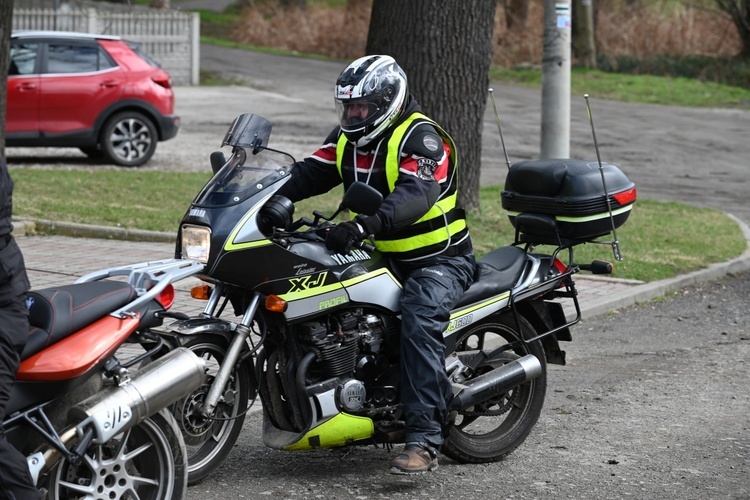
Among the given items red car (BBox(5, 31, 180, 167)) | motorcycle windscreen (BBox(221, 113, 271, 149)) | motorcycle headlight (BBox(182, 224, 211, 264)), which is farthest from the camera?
red car (BBox(5, 31, 180, 167))

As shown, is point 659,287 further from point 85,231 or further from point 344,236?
point 344,236

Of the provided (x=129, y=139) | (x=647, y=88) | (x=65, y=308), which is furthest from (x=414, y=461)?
(x=647, y=88)

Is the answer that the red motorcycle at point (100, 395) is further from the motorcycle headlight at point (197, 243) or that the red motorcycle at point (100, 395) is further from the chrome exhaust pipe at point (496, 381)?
the chrome exhaust pipe at point (496, 381)

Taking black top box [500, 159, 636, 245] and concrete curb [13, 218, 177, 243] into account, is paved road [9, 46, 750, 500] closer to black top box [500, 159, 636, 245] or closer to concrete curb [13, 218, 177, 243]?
black top box [500, 159, 636, 245]

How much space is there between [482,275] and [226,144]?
137 centimetres

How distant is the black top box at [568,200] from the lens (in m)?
5.84

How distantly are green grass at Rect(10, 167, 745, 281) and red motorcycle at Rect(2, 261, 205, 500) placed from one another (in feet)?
21.5

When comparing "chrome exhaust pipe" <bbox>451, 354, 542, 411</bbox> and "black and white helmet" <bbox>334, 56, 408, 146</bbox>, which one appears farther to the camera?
"chrome exhaust pipe" <bbox>451, 354, 542, 411</bbox>

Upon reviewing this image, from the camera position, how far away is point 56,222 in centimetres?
1152

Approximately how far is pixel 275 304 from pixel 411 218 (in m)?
0.69

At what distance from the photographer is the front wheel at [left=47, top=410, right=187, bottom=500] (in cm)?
426

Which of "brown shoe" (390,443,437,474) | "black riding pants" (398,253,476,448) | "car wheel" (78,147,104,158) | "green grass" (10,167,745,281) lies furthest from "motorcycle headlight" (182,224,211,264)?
"car wheel" (78,147,104,158)

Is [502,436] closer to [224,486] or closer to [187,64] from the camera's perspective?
[224,486]

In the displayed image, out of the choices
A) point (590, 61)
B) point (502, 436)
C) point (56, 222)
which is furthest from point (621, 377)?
point (590, 61)
